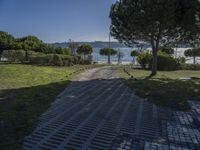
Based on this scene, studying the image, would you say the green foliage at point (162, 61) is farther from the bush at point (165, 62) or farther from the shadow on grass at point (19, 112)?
the shadow on grass at point (19, 112)

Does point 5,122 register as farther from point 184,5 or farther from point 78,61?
point 78,61

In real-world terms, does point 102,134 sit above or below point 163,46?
below

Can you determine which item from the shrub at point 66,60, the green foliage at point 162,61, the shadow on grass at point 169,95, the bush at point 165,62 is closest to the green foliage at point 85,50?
the green foliage at point 162,61

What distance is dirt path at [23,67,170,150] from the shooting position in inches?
200

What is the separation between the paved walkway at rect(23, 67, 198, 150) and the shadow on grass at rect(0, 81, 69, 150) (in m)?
0.19

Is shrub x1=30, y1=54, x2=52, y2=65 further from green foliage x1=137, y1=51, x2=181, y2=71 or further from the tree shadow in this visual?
the tree shadow

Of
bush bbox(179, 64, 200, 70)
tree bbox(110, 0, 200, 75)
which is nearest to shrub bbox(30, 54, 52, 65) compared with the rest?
tree bbox(110, 0, 200, 75)

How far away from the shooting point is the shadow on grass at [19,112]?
508cm

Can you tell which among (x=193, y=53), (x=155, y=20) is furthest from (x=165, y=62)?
(x=193, y=53)

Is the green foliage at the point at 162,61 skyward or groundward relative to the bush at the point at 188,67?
skyward

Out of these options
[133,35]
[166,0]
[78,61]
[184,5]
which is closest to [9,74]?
[133,35]

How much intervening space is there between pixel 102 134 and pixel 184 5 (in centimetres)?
1229

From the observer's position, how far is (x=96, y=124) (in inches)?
247

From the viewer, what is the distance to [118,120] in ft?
21.9
